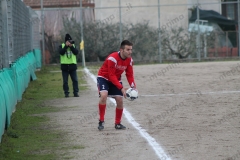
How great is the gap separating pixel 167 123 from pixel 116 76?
4.50ft

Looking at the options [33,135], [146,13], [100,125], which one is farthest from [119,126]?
[146,13]

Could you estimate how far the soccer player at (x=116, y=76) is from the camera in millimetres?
10542

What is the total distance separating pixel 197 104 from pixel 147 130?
387 centimetres

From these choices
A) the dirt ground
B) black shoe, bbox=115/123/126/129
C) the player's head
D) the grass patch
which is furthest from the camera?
black shoe, bbox=115/123/126/129

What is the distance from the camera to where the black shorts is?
10898 millimetres

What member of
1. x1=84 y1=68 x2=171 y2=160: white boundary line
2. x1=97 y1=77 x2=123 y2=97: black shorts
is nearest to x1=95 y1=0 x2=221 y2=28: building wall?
x1=84 y1=68 x2=171 y2=160: white boundary line

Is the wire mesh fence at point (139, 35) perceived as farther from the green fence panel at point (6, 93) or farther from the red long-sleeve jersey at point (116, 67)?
the red long-sleeve jersey at point (116, 67)

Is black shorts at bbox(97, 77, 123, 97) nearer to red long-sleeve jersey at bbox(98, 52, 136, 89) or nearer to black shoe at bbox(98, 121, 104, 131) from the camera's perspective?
red long-sleeve jersey at bbox(98, 52, 136, 89)

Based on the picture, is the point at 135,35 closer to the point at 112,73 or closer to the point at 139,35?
the point at 139,35

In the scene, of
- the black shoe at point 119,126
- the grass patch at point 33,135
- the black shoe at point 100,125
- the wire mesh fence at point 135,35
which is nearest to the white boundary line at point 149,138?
the black shoe at point 119,126

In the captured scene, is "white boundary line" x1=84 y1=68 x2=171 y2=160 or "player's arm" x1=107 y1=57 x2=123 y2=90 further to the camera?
"player's arm" x1=107 y1=57 x2=123 y2=90

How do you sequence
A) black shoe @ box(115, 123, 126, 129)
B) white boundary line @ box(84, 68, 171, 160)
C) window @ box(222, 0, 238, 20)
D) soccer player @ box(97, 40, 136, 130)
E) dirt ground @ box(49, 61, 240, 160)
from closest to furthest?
white boundary line @ box(84, 68, 171, 160) < dirt ground @ box(49, 61, 240, 160) < soccer player @ box(97, 40, 136, 130) < black shoe @ box(115, 123, 126, 129) < window @ box(222, 0, 238, 20)

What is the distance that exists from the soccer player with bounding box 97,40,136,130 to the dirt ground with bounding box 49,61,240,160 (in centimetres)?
33

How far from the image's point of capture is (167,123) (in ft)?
37.0
